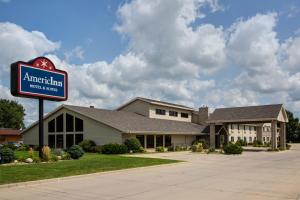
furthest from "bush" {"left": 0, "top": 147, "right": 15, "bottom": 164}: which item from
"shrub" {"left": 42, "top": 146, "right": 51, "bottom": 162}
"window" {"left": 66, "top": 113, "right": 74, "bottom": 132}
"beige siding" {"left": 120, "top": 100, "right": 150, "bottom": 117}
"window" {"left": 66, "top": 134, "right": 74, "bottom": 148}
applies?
"beige siding" {"left": 120, "top": 100, "right": 150, "bottom": 117}

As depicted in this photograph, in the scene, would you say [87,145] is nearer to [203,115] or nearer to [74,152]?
[74,152]

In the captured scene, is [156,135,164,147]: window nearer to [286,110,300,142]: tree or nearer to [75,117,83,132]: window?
[75,117,83,132]: window

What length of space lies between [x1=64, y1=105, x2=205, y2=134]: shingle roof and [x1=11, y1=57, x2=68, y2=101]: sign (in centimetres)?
1226

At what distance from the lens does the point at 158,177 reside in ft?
54.2

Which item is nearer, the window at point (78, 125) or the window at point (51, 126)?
the window at point (78, 125)

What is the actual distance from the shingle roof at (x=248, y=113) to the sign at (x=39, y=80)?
29.1 meters

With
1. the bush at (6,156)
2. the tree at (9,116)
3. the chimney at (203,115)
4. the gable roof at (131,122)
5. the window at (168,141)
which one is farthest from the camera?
the tree at (9,116)

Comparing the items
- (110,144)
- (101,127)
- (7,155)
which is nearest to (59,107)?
(101,127)

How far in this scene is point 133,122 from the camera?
4272 cm

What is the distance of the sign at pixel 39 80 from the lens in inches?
894

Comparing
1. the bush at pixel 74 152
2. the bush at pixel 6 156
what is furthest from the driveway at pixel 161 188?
the bush at pixel 74 152

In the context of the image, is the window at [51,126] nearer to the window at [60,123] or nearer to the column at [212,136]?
the window at [60,123]

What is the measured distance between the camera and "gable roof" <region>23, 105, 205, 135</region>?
38906 millimetres

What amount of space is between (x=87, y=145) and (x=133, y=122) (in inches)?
266
